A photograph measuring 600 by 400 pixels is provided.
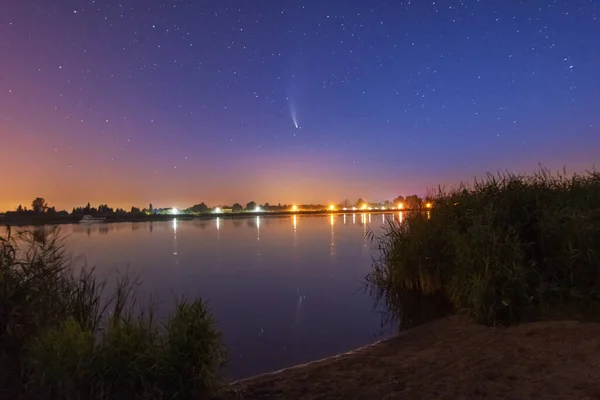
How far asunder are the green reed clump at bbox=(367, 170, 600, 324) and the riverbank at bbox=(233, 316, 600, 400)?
44.9 inches

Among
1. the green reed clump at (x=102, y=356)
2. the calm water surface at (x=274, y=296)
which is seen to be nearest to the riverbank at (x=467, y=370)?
the green reed clump at (x=102, y=356)

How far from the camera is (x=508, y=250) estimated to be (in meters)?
10.3

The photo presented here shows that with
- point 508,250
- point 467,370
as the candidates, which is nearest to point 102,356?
point 467,370

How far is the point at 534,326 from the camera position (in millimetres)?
8594

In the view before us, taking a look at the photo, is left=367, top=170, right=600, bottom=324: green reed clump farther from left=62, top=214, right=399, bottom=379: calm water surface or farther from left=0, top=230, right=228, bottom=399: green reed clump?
left=0, top=230, right=228, bottom=399: green reed clump

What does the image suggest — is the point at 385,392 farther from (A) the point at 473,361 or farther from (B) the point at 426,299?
(B) the point at 426,299

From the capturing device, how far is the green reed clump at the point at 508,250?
9758mm

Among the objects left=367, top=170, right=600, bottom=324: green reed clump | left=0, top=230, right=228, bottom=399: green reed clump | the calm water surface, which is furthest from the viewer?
the calm water surface

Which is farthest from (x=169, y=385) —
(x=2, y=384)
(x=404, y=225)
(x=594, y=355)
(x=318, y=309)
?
(x=404, y=225)

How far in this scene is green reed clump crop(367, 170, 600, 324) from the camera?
976 centimetres

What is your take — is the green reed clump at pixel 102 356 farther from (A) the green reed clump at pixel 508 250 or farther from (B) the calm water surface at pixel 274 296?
(A) the green reed clump at pixel 508 250

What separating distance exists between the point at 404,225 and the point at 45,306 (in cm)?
1332

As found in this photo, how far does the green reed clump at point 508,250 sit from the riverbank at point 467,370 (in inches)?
44.9

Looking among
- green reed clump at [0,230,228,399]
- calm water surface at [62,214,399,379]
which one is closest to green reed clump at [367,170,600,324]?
calm water surface at [62,214,399,379]
